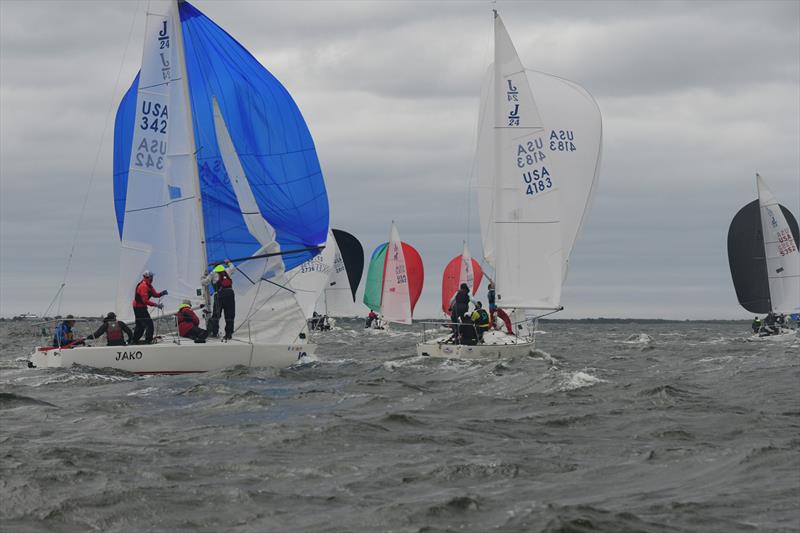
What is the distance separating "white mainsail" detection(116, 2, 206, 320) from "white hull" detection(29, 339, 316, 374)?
1670 mm

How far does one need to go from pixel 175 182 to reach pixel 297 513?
1395cm

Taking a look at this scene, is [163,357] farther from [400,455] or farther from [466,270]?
[466,270]

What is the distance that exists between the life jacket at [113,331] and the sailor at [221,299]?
5.35 feet

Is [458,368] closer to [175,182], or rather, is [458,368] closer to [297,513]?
[175,182]

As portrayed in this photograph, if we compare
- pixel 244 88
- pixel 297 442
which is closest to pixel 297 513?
pixel 297 442

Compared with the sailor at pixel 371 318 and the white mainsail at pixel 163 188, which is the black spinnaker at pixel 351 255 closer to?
the sailor at pixel 371 318

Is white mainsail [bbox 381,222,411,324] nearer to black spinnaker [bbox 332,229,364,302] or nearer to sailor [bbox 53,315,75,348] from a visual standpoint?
black spinnaker [bbox 332,229,364,302]

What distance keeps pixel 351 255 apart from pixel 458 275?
283 inches

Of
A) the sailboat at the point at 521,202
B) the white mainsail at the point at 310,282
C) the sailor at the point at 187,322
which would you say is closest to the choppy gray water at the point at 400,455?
the sailor at the point at 187,322

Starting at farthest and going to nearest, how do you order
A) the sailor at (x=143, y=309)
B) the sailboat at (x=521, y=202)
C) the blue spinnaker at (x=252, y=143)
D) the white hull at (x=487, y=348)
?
1. the sailboat at (x=521, y=202)
2. the white hull at (x=487, y=348)
3. the blue spinnaker at (x=252, y=143)
4. the sailor at (x=143, y=309)

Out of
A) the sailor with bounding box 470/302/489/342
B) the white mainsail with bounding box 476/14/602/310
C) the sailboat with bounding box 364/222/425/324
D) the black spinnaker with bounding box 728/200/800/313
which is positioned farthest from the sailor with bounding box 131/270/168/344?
the sailboat with bounding box 364/222/425/324

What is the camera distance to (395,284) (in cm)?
5547

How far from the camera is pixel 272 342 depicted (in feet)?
66.7

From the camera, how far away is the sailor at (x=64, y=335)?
1945cm
